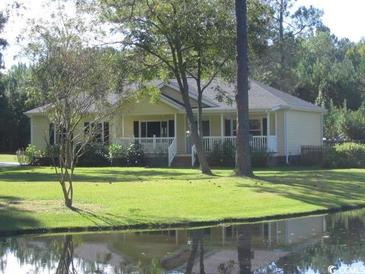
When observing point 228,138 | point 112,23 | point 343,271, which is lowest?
point 343,271

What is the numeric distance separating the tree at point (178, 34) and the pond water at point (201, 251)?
15.2 meters

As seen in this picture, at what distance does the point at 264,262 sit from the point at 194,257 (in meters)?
1.22

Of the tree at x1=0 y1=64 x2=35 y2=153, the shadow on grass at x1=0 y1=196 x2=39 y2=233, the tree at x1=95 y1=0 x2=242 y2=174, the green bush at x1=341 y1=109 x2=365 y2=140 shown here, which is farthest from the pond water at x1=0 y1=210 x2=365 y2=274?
the tree at x1=0 y1=64 x2=35 y2=153

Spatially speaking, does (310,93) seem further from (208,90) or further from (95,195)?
(95,195)

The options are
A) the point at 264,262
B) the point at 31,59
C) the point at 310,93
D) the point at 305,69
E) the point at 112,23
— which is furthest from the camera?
the point at 305,69

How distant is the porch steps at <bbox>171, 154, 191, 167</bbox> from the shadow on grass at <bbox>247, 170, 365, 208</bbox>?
12.6 metres

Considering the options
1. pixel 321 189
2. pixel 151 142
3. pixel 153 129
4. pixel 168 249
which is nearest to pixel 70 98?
pixel 168 249

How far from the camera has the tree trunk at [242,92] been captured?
2584 centimetres

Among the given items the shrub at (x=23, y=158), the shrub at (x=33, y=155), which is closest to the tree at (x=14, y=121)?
the shrub at (x=23, y=158)

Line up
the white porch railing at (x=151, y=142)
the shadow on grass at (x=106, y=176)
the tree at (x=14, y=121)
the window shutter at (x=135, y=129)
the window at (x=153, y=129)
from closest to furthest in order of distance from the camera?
the shadow on grass at (x=106, y=176) < the white porch railing at (x=151, y=142) < the window at (x=153, y=129) < the window shutter at (x=135, y=129) < the tree at (x=14, y=121)

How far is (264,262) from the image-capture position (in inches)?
391

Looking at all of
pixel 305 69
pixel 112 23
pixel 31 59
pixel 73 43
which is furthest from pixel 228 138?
pixel 305 69

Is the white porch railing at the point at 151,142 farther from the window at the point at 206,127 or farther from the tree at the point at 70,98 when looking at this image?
the tree at the point at 70,98

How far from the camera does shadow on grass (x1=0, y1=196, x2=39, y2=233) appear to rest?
1405 centimetres
